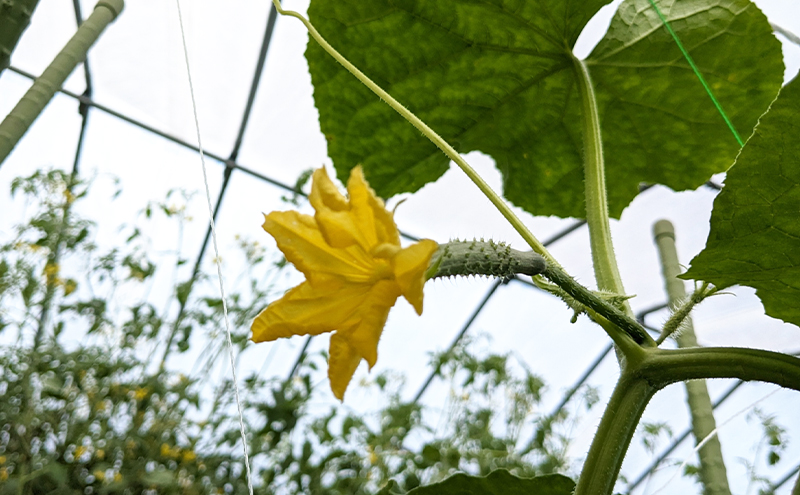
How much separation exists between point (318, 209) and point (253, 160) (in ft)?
12.4

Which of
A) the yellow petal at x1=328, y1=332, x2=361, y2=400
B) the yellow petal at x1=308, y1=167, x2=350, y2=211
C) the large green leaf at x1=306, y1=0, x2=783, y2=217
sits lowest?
the yellow petal at x1=328, y1=332, x2=361, y2=400

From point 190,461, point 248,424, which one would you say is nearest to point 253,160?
point 248,424

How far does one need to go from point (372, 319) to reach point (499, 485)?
0.33m

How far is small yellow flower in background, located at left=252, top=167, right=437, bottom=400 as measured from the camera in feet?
1.08

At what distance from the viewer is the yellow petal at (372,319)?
1.08 feet

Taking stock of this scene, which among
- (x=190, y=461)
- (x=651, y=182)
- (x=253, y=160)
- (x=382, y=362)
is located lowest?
(x=190, y=461)

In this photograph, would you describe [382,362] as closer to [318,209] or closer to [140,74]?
[140,74]

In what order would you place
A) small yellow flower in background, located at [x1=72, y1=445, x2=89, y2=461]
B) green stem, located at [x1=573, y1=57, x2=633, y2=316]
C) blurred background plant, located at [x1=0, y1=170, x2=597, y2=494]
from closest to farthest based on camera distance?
green stem, located at [x1=573, y1=57, x2=633, y2=316] → small yellow flower in background, located at [x1=72, y1=445, x2=89, y2=461] → blurred background plant, located at [x1=0, y1=170, x2=597, y2=494]

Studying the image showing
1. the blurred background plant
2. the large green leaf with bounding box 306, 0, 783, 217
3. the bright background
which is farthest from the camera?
the bright background

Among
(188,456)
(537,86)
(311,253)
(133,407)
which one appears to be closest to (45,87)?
(311,253)

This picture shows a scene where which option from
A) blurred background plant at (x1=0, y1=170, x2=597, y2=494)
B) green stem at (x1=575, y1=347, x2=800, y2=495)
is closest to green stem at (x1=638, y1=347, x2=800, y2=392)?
green stem at (x1=575, y1=347, x2=800, y2=495)

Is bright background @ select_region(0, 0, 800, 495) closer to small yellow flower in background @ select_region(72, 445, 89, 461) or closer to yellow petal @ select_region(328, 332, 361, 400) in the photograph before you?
small yellow flower in background @ select_region(72, 445, 89, 461)

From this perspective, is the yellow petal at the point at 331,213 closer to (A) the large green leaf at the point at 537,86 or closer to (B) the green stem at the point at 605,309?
(B) the green stem at the point at 605,309

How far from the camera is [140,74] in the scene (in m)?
3.68
